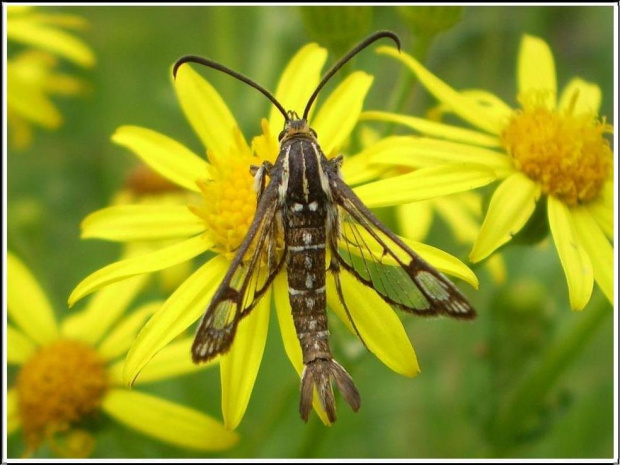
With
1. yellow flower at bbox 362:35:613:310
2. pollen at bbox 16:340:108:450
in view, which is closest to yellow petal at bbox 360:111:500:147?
yellow flower at bbox 362:35:613:310

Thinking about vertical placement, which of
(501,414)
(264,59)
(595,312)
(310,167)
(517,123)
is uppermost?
(264,59)

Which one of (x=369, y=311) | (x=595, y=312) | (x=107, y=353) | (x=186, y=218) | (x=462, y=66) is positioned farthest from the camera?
(x=462, y=66)

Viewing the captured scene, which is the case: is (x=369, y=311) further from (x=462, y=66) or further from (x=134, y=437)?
(x=462, y=66)

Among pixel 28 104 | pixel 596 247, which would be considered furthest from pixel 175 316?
pixel 28 104

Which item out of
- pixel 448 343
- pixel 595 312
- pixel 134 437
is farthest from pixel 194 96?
pixel 448 343

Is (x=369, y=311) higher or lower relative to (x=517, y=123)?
lower

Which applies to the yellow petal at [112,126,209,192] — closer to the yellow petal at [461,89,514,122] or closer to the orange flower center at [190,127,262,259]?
the orange flower center at [190,127,262,259]

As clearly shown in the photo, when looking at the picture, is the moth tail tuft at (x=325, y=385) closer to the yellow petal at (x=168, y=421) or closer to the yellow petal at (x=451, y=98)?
the yellow petal at (x=168, y=421)
